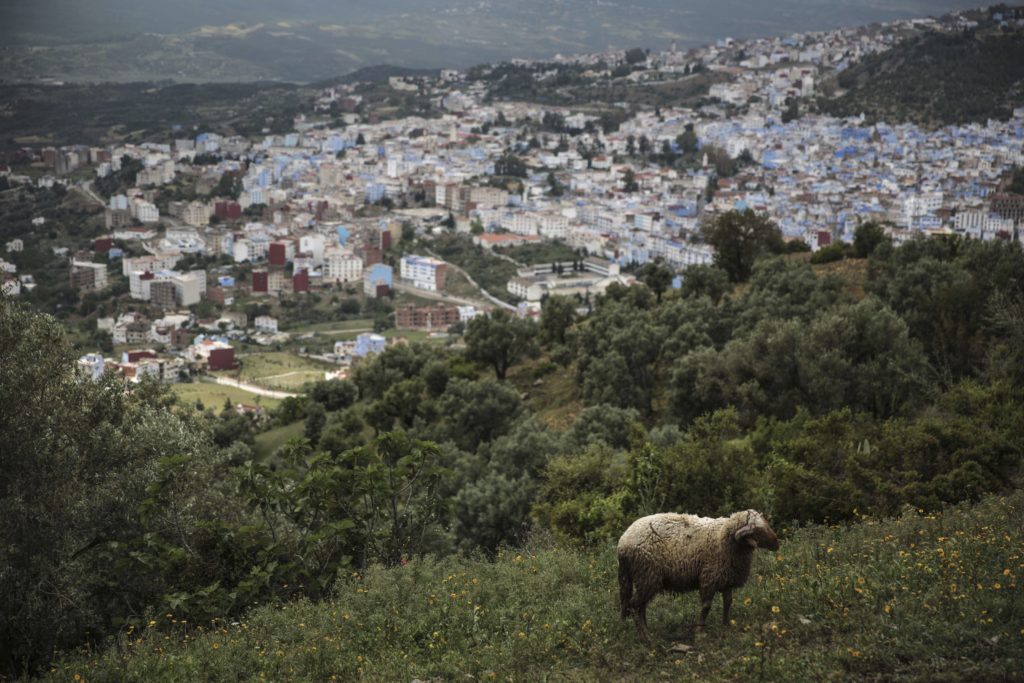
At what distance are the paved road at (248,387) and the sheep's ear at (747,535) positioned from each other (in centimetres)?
2808

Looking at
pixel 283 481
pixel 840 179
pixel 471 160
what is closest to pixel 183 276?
pixel 471 160

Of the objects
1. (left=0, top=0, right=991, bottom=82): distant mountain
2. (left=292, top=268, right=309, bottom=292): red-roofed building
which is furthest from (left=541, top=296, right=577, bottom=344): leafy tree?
(left=0, top=0, right=991, bottom=82): distant mountain

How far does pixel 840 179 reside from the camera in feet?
193

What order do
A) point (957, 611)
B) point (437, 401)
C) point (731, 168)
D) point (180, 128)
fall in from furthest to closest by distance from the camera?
point (180, 128) < point (731, 168) < point (437, 401) < point (957, 611)

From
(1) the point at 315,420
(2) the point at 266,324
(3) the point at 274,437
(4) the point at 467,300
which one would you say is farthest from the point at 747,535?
(4) the point at 467,300

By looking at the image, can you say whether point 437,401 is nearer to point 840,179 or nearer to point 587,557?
point 587,557

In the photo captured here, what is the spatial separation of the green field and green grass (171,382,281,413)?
1288 millimetres

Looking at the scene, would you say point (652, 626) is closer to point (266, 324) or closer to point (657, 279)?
point (657, 279)

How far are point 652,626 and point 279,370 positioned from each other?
3298 centimetres

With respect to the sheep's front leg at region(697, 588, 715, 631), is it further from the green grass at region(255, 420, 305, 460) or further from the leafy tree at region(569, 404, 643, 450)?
the green grass at region(255, 420, 305, 460)

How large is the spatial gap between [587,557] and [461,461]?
234 inches

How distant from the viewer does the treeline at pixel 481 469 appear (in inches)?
227

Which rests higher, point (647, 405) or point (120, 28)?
point (120, 28)

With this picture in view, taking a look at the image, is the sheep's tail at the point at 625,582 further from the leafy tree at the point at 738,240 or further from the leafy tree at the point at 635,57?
the leafy tree at the point at 635,57
